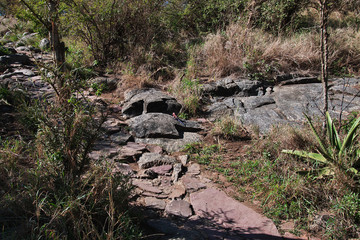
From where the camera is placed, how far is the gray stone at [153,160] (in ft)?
11.8

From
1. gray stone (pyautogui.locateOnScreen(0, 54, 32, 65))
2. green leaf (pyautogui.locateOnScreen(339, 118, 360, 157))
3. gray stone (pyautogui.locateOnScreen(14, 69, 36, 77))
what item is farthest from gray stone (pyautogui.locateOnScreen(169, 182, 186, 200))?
gray stone (pyautogui.locateOnScreen(0, 54, 32, 65))

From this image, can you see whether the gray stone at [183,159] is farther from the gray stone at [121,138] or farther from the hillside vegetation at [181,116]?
the gray stone at [121,138]

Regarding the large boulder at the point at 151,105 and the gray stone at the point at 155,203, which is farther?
the large boulder at the point at 151,105

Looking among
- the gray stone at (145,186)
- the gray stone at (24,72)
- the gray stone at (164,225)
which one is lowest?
the gray stone at (164,225)

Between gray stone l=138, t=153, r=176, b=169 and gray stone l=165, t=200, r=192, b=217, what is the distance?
2.73 feet

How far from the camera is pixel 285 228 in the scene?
8.45 feet

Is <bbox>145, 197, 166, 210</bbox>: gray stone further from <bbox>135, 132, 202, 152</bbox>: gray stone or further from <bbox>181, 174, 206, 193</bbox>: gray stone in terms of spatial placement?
<bbox>135, 132, 202, 152</bbox>: gray stone

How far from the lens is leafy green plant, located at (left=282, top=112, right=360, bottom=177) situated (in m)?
2.81

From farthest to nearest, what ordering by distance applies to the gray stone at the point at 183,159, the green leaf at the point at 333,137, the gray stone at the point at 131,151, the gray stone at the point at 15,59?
the gray stone at the point at 15,59
the gray stone at the point at 183,159
the gray stone at the point at 131,151
the green leaf at the point at 333,137

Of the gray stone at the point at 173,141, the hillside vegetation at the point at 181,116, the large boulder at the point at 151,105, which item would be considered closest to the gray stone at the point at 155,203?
the hillside vegetation at the point at 181,116

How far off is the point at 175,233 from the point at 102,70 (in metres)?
5.65

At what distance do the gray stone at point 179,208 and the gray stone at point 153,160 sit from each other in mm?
831

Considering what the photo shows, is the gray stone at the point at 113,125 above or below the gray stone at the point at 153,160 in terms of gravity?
above

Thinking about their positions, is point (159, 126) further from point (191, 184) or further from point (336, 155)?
point (336, 155)
